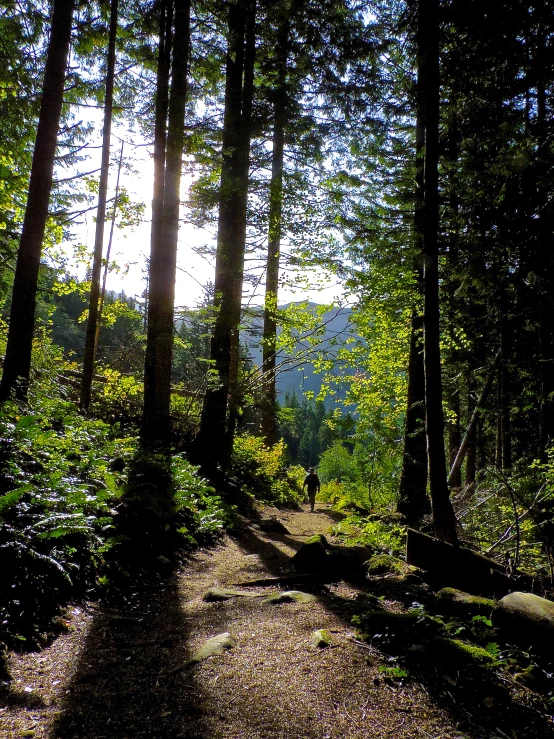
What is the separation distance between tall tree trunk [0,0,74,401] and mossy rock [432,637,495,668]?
677 cm

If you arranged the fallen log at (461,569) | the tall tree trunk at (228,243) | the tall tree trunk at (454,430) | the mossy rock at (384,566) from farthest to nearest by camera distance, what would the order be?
the tall tree trunk at (454,430) → the tall tree trunk at (228,243) → the mossy rock at (384,566) → the fallen log at (461,569)

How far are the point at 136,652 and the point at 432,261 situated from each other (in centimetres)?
662

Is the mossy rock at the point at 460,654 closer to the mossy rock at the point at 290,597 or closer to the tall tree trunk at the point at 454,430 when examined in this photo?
the mossy rock at the point at 290,597

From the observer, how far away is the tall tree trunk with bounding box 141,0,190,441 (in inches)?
394

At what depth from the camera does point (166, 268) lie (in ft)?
33.3

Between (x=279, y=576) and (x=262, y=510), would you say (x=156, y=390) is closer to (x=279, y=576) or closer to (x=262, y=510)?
(x=262, y=510)

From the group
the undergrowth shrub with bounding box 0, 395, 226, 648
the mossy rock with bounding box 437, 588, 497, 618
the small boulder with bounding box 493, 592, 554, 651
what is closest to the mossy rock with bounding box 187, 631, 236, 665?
the undergrowth shrub with bounding box 0, 395, 226, 648

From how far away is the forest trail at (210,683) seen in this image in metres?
2.49

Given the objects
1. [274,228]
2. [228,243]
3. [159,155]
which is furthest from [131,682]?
[274,228]

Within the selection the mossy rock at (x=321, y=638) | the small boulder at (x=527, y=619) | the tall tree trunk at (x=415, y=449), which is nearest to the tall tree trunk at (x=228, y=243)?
the tall tree trunk at (x=415, y=449)

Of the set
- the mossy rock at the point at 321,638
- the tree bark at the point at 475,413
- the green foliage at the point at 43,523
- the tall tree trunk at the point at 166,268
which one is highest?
the tall tree trunk at the point at 166,268

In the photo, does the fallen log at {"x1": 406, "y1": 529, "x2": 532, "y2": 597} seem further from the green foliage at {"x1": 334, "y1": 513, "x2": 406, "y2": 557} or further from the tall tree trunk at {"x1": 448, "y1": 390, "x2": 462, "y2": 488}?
the tall tree trunk at {"x1": 448, "y1": 390, "x2": 462, "y2": 488}

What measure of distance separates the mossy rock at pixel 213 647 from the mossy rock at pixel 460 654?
5.35ft

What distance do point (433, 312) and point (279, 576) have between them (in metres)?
4.73
